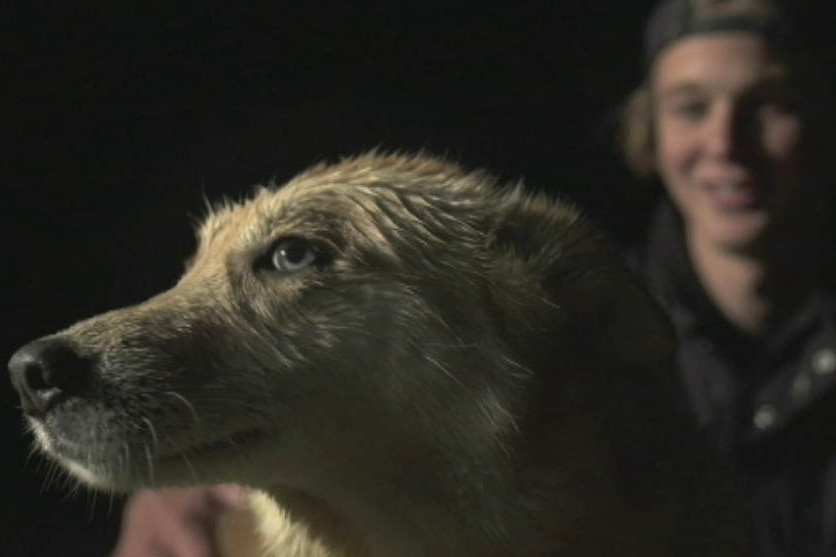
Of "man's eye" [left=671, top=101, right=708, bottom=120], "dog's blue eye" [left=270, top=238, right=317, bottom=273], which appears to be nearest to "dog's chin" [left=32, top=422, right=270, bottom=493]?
"dog's blue eye" [left=270, top=238, right=317, bottom=273]

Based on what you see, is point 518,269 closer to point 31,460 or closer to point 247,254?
point 247,254

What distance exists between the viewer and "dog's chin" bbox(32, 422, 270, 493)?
3.34 ft

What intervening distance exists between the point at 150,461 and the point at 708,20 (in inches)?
36.2

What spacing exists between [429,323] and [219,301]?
0.66ft

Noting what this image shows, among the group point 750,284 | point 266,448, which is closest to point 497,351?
point 266,448

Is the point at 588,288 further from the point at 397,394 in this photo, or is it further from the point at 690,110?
the point at 690,110

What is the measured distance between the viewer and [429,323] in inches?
44.1

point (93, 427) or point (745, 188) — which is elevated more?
point (745, 188)

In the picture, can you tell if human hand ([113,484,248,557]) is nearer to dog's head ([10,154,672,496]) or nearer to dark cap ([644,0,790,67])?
dog's head ([10,154,672,496])

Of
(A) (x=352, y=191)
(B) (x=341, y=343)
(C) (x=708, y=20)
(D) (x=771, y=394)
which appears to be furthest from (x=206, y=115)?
(D) (x=771, y=394)

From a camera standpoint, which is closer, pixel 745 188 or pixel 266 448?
pixel 266 448

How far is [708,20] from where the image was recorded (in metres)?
1.51

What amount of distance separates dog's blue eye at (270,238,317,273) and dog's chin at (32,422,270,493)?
0.17 meters

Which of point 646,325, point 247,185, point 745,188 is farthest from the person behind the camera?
point 745,188
